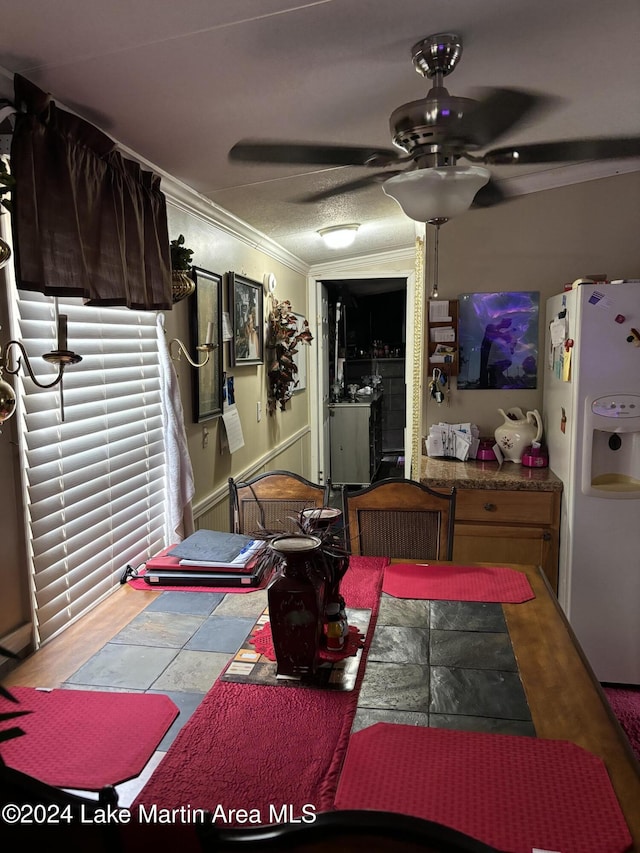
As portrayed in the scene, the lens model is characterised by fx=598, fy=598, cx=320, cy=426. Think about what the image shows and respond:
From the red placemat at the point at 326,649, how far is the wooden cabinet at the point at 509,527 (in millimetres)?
1504

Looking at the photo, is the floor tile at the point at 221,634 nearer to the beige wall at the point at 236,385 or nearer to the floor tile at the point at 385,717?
the floor tile at the point at 385,717

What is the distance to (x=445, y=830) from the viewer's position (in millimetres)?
587

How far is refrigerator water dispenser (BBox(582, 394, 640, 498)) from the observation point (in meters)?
2.54

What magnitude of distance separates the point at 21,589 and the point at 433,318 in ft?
8.31

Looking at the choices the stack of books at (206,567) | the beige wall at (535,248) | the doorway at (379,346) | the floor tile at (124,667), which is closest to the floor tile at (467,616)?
the stack of books at (206,567)

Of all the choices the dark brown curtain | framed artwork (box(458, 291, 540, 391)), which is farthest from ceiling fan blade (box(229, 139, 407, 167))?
framed artwork (box(458, 291, 540, 391))

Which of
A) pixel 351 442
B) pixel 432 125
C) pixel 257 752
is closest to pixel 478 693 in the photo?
pixel 257 752

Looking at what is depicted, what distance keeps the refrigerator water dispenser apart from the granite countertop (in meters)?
0.21

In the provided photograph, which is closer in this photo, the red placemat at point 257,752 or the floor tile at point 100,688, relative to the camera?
the red placemat at point 257,752

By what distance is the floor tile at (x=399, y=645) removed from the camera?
55.5 inches

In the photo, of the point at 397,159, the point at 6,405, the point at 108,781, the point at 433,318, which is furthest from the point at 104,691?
the point at 433,318

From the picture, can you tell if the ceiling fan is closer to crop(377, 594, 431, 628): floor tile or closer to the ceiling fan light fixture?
the ceiling fan light fixture

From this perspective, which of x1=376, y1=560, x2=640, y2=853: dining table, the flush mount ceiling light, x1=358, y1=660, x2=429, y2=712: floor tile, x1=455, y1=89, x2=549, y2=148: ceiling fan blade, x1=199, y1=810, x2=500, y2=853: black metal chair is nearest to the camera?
x1=199, y1=810, x2=500, y2=853: black metal chair

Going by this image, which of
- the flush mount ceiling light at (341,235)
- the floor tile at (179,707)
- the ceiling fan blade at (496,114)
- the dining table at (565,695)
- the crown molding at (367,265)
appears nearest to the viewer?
the dining table at (565,695)
